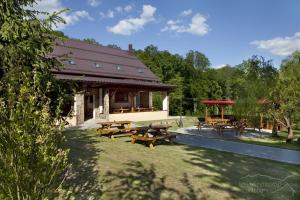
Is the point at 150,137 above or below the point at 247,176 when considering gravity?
above

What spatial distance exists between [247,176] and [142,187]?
10.6ft

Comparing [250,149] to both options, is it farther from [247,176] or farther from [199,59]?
[199,59]

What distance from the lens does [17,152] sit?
381 cm

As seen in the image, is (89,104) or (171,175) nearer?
(171,175)

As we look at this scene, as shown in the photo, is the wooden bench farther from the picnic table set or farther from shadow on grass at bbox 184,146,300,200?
shadow on grass at bbox 184,146,300,200

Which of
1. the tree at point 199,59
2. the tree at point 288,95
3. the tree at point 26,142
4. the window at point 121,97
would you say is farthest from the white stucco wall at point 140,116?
the tree at point 199,59

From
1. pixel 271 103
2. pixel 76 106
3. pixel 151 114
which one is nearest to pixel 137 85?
pixel 151 114

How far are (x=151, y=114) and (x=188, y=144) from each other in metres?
14.0

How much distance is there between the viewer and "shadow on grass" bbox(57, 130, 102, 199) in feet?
22.2

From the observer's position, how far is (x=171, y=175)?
8469mm

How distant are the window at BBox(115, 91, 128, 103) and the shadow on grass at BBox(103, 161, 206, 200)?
71.9 ft

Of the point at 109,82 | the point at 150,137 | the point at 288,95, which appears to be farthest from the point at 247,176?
the point at 109,82

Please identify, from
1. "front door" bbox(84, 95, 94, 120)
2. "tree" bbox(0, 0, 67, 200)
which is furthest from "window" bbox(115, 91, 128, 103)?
"tree" bbox(0, 0, 67, 200)

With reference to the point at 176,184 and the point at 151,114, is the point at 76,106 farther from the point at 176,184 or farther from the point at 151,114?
the point at 176,184
